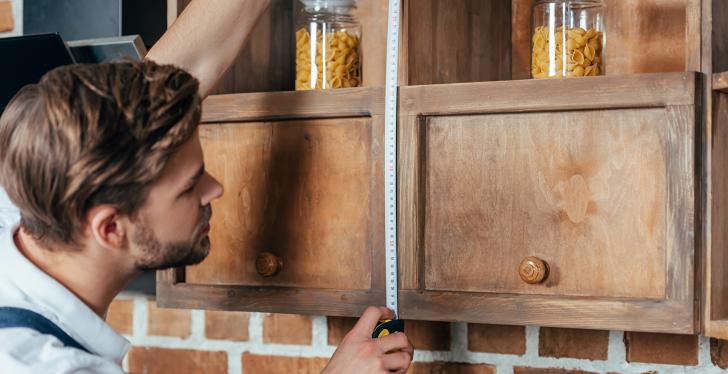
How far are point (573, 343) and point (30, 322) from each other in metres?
0.88

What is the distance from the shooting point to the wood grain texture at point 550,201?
3.79ft

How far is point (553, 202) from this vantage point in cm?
120

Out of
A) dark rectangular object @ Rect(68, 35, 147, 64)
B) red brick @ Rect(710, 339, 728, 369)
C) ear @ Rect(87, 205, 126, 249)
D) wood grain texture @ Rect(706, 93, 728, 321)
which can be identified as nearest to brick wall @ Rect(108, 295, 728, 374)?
red brick @ Rect(710, 339, 728, 369)

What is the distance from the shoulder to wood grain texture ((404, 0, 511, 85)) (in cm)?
54

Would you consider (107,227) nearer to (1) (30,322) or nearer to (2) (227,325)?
(1) (30,322)

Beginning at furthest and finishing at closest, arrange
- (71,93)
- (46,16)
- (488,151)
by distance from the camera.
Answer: (46,16) → (488,151) → (71,93)

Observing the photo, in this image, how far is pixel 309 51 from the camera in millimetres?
1438

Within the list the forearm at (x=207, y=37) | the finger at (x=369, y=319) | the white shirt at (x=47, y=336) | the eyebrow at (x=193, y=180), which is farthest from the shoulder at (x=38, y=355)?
the forearm at (x=207, y=37)

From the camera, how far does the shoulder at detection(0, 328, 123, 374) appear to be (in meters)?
1.00

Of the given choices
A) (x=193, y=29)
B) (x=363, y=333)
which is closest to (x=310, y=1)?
(x=193, y=29)

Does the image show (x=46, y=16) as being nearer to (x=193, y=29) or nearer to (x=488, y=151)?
(x=193, y=29)

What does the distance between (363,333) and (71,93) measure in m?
0.46

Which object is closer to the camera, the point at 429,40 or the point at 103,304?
the point at 103,304

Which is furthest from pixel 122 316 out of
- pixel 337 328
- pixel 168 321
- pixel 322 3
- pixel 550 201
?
pixel 550 201
